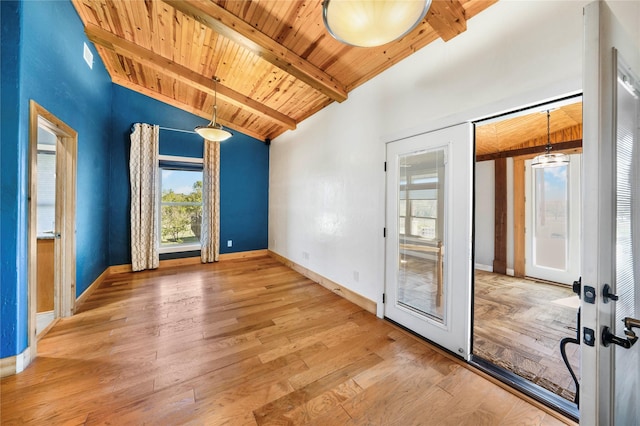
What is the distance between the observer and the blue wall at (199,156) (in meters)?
4.49

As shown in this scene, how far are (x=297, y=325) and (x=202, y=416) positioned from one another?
4.12 ft

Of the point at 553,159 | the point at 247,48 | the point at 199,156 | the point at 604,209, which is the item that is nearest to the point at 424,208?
the point at 604,209

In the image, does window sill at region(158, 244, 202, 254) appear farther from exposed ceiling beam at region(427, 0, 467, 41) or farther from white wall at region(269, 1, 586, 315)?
exposed ceiling beam at region(427, 0, 467, 41)

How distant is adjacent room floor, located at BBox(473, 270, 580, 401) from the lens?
190cm

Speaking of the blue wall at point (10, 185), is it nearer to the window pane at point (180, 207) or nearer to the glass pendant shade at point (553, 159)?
the window pane at point (180, 207)

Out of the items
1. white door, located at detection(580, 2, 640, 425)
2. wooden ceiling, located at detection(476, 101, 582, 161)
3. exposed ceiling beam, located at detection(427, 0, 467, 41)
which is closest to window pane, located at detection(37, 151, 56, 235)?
exposed ceiling beam, located at detection(427, 0, 467, 41)

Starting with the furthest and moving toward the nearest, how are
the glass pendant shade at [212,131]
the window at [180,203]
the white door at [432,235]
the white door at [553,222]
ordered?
the window at [180,203], the white door at [553,222], the glass pendant shade at [212,131], the white door at [432,235]

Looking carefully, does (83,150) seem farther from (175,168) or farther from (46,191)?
(175,168)

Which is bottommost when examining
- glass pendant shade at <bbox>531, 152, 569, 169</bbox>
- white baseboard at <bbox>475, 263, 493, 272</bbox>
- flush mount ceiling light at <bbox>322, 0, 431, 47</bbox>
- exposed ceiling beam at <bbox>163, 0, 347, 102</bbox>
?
white baseboard at <bbox>475, 263, 493, 272</bbox>

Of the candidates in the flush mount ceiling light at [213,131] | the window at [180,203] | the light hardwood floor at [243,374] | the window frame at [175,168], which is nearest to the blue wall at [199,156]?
the window frame at [175,168]

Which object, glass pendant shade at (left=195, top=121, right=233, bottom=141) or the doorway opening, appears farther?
glass pendant shade at (left=195, top=121, right=233, bottom=141)

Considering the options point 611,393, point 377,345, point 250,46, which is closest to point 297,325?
point 377,345

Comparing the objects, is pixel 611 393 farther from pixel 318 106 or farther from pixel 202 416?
pixel 318 106

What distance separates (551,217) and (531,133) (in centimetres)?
158
